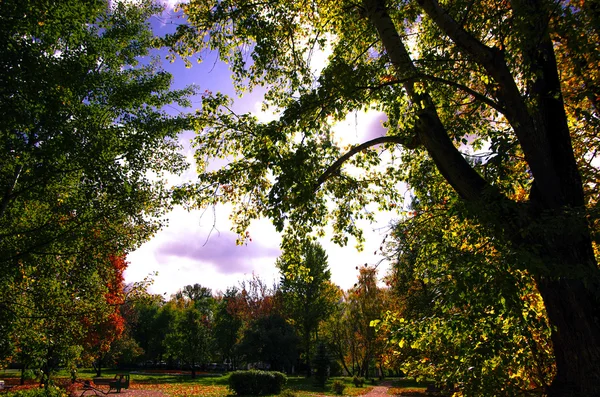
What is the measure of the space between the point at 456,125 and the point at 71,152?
7097 millimetres

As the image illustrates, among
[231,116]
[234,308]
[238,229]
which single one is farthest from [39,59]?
[234,308]

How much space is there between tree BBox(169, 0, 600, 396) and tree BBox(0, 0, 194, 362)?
174 centimetres

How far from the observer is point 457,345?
4730mm

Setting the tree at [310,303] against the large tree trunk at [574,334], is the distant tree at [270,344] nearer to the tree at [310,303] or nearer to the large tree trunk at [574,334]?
the tree at [310,303]

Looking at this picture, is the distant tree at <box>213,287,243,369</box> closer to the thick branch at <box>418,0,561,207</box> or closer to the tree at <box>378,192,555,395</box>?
the tree at <box>378,192,555,395</box>

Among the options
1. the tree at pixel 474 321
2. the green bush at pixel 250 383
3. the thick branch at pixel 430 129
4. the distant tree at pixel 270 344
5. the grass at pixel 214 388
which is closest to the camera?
the tree at pixel 474 321

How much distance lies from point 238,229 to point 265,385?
16.4 m

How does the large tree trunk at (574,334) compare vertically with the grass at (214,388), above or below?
above

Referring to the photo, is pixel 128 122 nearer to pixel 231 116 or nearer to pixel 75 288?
pixel 231 116

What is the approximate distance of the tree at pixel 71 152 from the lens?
231 inches

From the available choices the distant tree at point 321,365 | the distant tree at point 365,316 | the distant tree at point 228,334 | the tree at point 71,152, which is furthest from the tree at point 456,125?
the distant tree at point 228,334

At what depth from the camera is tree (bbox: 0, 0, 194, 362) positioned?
5.88 m

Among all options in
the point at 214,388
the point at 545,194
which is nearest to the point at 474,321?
the point at 545,194

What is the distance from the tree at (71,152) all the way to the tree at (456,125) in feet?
5.72
